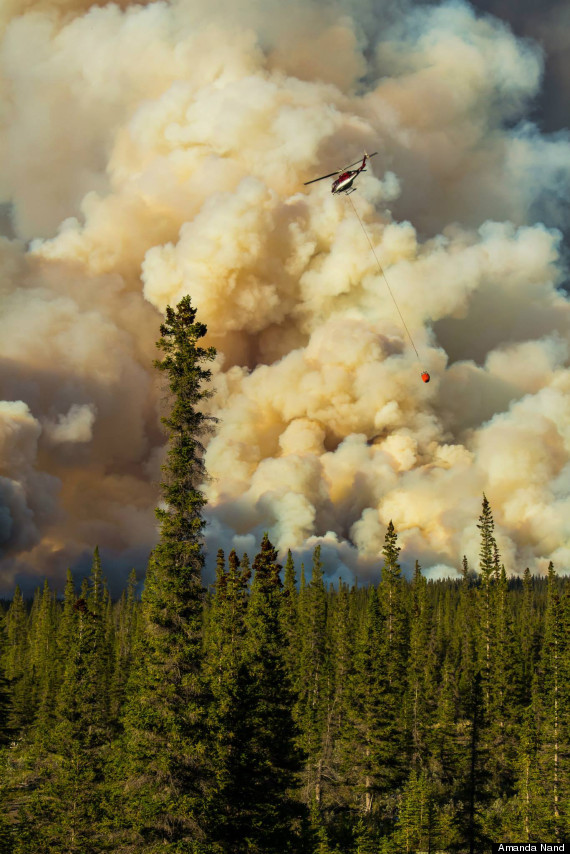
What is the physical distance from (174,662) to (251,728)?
11396 millimetres

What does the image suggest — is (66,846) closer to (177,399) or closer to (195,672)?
(195,672)

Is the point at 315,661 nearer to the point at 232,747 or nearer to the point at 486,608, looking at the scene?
the point at 486,608

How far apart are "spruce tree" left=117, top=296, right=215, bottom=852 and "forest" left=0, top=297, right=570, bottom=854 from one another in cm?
6

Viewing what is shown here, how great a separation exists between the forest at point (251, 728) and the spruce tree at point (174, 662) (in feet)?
0.21

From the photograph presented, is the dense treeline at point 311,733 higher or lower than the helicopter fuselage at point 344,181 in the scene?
lower

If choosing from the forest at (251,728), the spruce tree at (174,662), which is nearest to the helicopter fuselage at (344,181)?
Answer: the forest at (251,728)

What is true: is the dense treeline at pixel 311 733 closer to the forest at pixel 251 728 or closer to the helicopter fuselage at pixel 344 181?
the forest at pixel 251 728

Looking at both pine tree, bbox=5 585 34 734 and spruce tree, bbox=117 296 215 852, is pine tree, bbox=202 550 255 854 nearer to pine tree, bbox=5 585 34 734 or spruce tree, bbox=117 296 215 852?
spruce tree, bbox=117 296 215 852

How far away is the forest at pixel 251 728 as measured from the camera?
24.0 m

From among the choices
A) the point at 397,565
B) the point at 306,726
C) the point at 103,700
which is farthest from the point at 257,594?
the point at 103,700

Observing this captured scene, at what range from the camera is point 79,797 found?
1282 inches

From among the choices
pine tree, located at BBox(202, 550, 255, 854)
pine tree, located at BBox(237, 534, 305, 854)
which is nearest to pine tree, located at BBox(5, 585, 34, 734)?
pine tree, located at BBox(237, 534, 305, 854)

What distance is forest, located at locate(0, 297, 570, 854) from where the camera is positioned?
24.0 m

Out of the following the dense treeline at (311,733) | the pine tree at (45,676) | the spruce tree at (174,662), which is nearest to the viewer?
the spruce tree at (174,662)
